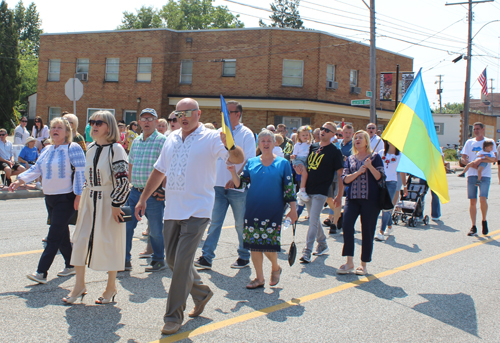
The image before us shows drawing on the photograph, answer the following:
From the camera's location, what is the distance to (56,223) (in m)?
5.54

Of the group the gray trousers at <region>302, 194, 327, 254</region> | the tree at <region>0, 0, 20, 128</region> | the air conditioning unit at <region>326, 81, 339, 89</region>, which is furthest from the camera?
the tree at <region>0, 0, 20, 128</region>

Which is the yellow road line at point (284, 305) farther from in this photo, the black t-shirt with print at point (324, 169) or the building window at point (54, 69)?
the building window at point (54, 69)

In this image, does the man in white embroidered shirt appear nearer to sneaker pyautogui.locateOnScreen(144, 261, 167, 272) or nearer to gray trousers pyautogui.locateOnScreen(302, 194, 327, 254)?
sneaker pyautogui.locateOnScreen(144, 261, 167, 272)

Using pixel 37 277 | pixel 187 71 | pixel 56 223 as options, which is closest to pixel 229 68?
pixel 187 71

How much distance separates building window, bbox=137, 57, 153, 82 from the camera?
31.0 metres

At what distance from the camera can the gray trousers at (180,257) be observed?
4250 millimetres

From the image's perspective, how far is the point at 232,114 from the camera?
634 centimetres

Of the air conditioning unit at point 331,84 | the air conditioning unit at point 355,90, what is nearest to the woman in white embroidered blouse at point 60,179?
the air conditioning unit at point 331,84

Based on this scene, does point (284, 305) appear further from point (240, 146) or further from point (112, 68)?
point (112, 68)

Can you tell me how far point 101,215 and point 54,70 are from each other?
31.7 m

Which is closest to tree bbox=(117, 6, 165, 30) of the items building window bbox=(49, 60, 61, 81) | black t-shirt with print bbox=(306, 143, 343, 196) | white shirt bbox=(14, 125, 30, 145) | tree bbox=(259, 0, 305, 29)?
tree bbox=(259, 0, 305, 29)

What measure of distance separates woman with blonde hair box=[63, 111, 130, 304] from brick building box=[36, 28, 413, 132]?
24515 millimetres

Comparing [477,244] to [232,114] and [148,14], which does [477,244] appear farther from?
[148,14]

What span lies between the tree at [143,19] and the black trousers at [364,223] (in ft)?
215
